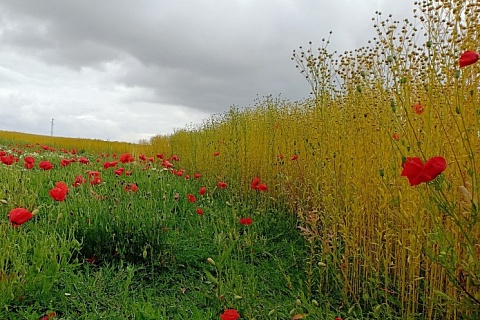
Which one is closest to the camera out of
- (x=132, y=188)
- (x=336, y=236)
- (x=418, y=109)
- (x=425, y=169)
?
(x=425, y=169)

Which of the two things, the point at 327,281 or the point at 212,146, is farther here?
the point at 212,146

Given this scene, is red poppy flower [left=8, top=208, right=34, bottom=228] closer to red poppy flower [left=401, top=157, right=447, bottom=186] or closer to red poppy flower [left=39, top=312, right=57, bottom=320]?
red poppy flower [left=39, top=312, right=57, bottom=320]

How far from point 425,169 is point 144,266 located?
200 centimetres

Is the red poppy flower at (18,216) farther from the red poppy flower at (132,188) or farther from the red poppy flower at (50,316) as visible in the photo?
the red poppy flower at (132,188)

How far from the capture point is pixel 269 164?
4281 millimetres

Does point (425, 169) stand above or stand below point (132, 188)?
above

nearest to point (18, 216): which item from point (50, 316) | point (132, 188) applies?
point (50, 316)

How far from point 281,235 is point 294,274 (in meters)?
0.71

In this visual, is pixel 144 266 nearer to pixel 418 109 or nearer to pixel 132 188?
pixel 132 188

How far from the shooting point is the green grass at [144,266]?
82.6 inches

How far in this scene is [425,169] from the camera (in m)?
1.23

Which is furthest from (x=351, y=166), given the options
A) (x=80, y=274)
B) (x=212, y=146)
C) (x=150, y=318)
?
(x=212, y=146)

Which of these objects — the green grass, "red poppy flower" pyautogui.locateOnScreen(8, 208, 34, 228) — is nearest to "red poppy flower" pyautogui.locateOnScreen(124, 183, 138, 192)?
the green grass

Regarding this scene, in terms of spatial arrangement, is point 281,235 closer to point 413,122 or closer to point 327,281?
point 327,281
